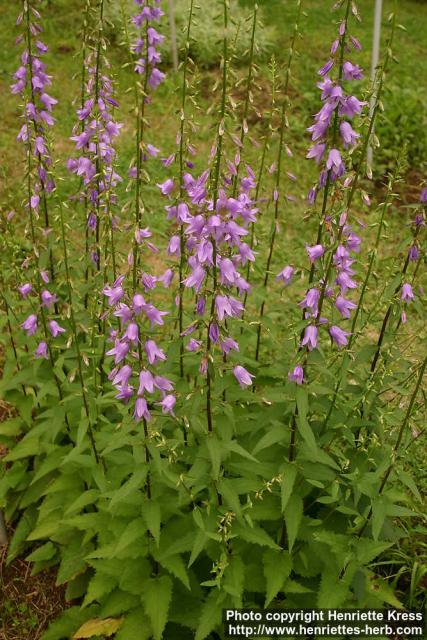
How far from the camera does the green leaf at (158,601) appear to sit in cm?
283

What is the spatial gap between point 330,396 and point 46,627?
7.06 ft

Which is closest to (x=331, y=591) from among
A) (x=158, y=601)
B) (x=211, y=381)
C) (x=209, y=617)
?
(x=209, y=617)

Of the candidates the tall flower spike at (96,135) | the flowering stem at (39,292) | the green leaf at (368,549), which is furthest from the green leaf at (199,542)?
the tall flower spike at (96,135)

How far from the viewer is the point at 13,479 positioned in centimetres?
389

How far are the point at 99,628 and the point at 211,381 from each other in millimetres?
1429

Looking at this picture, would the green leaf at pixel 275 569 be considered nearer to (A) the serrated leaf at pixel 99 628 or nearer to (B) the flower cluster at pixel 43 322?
(A) the serrated leaf at pixel 99 628

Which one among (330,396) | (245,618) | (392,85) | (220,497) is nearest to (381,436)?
(330,396)

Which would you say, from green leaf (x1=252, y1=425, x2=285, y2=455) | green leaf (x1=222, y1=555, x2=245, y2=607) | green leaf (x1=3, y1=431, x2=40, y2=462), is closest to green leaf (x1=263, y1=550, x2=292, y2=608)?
green leaf (x1=222, y1=555, x2=245, y2=607)

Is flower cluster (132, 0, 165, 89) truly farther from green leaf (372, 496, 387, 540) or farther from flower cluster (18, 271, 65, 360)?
green leaf (372, 496, 387, 540)

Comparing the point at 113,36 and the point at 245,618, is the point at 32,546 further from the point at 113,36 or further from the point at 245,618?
the point at 113,36

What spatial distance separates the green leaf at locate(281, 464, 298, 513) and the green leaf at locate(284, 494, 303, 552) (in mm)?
96

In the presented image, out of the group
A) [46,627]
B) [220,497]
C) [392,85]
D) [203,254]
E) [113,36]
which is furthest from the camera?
[113,36]

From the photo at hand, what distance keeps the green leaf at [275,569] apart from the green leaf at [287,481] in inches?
15.4

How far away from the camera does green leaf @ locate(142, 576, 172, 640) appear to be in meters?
2.83
